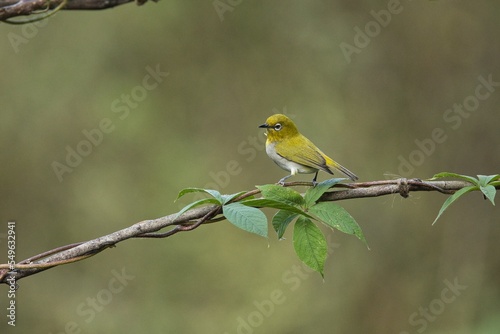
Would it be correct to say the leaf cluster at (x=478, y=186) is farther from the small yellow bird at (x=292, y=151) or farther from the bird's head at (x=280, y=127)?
the bird's head at (x=280, y=127)

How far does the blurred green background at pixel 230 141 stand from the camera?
544cm

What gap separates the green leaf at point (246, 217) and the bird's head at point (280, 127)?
109 centimetres

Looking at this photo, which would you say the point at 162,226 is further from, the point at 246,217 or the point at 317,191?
the point at 317,191

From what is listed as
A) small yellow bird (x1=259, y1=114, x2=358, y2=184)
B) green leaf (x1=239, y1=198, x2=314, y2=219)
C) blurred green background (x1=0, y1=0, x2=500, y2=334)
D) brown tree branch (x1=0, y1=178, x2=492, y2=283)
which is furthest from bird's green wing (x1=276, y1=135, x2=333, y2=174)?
blurred green background (x1=0, y1=0, x2=500, y2=334)

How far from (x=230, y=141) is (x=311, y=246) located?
4.08 meters

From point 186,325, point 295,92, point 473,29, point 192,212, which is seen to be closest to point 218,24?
point 295,92

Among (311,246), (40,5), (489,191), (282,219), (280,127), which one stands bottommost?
(489,191)

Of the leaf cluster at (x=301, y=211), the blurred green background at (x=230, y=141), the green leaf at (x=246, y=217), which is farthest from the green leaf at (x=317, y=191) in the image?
the blurred green background at (x=230, y=141)

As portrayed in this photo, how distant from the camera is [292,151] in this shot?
266cm

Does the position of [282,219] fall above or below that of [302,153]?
below

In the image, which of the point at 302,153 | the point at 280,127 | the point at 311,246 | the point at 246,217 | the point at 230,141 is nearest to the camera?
the point at 246,217

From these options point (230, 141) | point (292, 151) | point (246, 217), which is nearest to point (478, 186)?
point (246, 217)

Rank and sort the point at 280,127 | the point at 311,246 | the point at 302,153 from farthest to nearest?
the point at 280,127
the point at 302,153
the point at 311,246

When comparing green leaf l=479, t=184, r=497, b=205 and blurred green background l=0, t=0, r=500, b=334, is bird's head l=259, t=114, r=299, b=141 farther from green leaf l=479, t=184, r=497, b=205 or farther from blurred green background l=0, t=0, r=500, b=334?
blurred green background l=0, t=0, r=500, b=334
